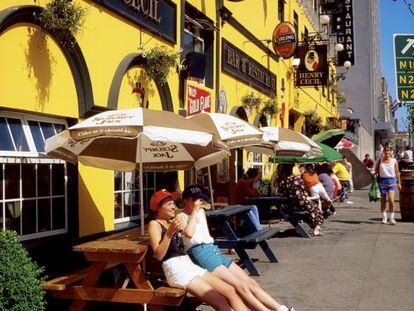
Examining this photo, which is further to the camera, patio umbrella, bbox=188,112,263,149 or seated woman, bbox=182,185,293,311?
patio umbrella, bbox=188,112,263,149

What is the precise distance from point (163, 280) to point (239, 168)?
924 cm

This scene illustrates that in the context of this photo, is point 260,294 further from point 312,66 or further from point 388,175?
point 312,66

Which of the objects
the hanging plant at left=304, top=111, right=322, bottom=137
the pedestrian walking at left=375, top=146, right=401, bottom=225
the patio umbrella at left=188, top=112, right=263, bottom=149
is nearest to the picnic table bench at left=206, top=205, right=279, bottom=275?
the patio umbrella at left=188, top=112, right=263, bottom=149

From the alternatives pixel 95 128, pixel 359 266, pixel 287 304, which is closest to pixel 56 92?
pixel 95 128

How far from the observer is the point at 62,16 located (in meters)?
6.51

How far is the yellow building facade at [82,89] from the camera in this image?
622 centimetres

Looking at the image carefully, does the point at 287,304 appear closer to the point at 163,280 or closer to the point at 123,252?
the point at 163,280

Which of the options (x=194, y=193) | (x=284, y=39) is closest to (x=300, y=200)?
(x=194, y=193)

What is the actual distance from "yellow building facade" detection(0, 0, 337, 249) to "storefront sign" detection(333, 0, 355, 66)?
2243 centimetres

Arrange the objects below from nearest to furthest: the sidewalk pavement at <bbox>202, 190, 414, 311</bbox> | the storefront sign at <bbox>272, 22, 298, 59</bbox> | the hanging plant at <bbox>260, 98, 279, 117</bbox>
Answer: the sidewalk pavement at <bbox>202, 190, 414, 311</bbox>, the hanging plant at <bbox>260, 98, 279, 117</bbox>, the storefront sign at <bbox>272, 22, 298, 59</bbox>

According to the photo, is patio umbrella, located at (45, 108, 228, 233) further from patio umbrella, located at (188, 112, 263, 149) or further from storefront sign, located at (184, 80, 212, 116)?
storefront sign, located at (184, 80, 212, 116)

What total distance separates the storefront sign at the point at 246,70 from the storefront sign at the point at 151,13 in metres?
3.39

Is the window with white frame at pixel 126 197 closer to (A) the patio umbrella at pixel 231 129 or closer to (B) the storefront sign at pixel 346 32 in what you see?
(A) the patio umbrella at pixel 231 129

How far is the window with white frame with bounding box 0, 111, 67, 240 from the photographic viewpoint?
619 centimetres
